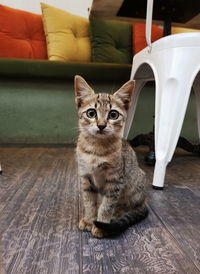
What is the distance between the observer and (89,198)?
0.84 metres

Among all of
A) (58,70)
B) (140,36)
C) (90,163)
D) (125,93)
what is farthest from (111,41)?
(90,163)

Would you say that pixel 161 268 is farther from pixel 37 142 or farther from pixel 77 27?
pixel 77 27

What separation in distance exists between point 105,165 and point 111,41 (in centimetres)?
186

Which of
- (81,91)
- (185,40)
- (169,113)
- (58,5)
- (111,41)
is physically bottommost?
(169,113)

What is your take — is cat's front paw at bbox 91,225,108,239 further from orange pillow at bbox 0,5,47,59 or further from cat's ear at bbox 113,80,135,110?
orange pillow at bbox 0,5,47,59

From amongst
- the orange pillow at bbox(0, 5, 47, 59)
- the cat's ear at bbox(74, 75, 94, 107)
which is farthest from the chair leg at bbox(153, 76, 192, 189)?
the orange pillow at bbox(0, 5, 47, 59)

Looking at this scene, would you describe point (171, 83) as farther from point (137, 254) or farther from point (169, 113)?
point (137, 254)

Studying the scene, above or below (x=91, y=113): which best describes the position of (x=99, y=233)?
below

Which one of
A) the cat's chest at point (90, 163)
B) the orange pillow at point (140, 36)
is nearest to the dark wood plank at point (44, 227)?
the cat's chest at point (90, 163)

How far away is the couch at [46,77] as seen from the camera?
2008mm

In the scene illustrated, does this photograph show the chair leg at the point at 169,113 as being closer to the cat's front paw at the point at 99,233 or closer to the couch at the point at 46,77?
the cat's front paw at the point at 99,233

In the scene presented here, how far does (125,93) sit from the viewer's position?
877 mm

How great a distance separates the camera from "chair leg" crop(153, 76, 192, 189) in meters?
1.12

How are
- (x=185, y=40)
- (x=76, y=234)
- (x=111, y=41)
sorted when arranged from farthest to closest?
(x=111, y=41), (x=185, y=40), (x=76, y=234)
